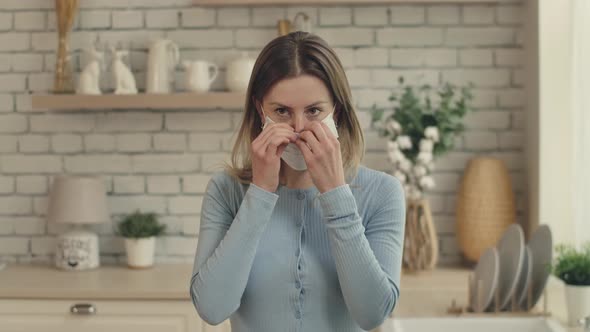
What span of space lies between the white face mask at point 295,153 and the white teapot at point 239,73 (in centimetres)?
160

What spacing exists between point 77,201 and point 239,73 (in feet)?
2.68

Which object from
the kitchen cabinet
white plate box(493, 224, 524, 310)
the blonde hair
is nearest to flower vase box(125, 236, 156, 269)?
the kitchen cabinet

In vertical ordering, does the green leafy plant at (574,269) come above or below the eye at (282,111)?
below

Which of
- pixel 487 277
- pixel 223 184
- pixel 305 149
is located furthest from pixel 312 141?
pixel 487 277

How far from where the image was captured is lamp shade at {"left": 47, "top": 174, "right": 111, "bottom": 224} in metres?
3.25

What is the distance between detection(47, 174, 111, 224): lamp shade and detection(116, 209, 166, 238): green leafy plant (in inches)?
3.1

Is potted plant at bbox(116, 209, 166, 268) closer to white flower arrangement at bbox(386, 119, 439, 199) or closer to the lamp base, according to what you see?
the lamp base

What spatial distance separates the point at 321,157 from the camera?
5.05 ft

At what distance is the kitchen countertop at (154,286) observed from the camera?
2756 millimetres

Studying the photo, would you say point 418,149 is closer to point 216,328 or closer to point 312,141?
point 216,328

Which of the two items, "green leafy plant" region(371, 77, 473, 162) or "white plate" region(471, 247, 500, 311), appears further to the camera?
"green leafy plant" region(371, 77, 473, 162)

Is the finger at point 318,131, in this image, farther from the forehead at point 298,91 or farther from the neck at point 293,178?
the neck at point 293,178

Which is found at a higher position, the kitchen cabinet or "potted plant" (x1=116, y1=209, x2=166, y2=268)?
"potted plant" (x1=116, y1=209, x2=166, y2=268)

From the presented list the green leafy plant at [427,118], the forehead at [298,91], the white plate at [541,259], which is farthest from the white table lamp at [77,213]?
the forehead at [298,91]
